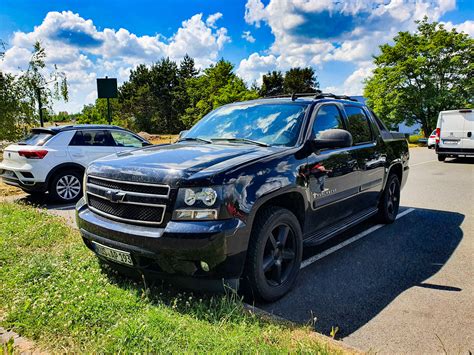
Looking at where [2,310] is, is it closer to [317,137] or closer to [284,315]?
[284,315]

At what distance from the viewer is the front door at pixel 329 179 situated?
3.81 metres

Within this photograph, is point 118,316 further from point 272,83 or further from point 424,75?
point 272,83

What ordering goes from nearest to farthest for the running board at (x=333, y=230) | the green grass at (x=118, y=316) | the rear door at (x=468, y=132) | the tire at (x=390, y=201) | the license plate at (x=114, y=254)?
the green grass at (x=118, y=316) → the license plate at (x=114, y=254) → the running board at (x=333, y=230) → the tire at (x=390, y=201) → the rear door at (x=468, y=132)

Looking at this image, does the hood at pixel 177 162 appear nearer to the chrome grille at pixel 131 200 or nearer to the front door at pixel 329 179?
the chrome grille at pixel 131 200

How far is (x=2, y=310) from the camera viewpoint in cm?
304

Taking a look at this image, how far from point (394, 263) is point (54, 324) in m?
3.60

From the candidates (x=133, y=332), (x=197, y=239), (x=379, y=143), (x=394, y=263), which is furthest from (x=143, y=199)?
(x=379, y=143)

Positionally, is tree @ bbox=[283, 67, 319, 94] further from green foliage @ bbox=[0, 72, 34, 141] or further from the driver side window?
the driver side window

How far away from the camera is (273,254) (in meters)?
3.36

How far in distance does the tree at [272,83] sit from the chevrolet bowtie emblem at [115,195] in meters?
58.3

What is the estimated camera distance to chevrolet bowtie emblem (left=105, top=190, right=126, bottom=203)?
3.10 meters

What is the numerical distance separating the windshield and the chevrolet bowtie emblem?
1450mm

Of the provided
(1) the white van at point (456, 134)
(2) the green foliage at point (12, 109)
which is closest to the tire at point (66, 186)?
(2) the green foliage at point (12, 109)

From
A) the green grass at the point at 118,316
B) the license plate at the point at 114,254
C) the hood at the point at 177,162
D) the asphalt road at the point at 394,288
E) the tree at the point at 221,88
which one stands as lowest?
the asphalt road at the point at 394,288
